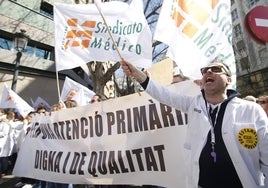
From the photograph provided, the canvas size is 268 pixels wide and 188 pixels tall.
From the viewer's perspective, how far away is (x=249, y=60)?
107 ft

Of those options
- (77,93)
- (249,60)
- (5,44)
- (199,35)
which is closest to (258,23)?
(199,35)

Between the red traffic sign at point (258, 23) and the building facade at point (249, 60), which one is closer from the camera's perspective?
the red traffic sign at point (258, 23)

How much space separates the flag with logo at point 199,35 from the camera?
Answer: 120 inches

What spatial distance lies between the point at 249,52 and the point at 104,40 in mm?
31111

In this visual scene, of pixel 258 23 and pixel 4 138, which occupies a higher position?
pixel 258 23

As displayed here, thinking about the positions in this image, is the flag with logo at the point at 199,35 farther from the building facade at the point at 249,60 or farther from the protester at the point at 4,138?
the building facade at the point at 249,60

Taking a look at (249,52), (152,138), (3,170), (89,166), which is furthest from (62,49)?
(249,52)

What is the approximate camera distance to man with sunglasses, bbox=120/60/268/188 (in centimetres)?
200

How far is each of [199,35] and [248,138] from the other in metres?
1.50

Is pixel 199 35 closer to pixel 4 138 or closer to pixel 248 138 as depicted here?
pixel 248 138

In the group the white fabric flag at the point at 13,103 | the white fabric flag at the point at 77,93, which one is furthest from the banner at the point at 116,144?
the white fabric flag at the point at 13,103

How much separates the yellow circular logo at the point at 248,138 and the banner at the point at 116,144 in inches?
46.2

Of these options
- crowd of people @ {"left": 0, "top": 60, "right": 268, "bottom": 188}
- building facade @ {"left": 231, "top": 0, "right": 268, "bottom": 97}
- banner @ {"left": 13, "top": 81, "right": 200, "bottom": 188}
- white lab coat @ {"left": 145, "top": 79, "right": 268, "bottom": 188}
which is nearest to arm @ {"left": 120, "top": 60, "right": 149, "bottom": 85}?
crowd of people @ {"left": 0, "top": 60, "right": 268, "bottom": 188}

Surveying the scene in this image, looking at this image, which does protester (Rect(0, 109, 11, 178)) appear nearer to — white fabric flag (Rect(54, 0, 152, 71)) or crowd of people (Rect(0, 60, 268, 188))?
white fabric flag (Rect(54, 0, 152, 71))
